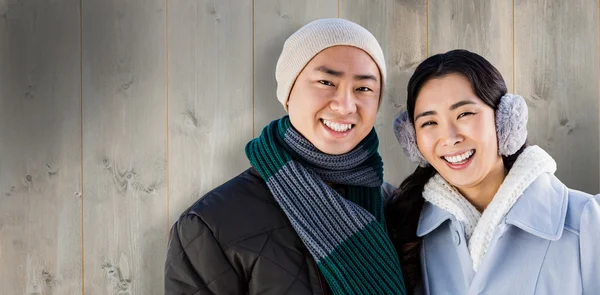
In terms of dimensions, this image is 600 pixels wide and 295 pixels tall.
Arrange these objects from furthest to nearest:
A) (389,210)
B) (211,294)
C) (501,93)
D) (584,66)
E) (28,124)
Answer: (584,66)
(28,124)
(389,210)
(501,93)
(211,294)

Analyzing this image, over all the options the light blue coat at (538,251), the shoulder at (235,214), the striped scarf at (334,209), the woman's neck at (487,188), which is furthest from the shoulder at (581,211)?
the shoulder at (235,214)

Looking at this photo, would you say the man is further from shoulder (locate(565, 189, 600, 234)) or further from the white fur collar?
shoulder (locate(565, 189, 600, 234))

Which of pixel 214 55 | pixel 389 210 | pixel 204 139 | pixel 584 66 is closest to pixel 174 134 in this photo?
pixel 204 139

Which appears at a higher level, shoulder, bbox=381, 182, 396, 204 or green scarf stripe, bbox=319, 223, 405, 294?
shoulder, bbox=381, 182, 396, 204

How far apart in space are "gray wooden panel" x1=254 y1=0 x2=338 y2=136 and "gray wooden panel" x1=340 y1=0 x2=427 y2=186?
6.3 inches

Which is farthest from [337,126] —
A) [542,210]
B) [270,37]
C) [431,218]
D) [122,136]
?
[122,136]

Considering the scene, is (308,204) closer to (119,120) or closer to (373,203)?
(373,203)

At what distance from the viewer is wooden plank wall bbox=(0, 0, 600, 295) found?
2.28 m

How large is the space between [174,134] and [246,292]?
39.0 inches

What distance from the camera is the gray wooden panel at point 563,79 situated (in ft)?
8.02

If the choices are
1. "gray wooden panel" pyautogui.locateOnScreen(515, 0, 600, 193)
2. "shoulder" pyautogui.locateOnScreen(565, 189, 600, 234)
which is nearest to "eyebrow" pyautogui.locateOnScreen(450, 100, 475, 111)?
"shoulder" pyautogui.locateOnScreen(565, 189, 600, 234)

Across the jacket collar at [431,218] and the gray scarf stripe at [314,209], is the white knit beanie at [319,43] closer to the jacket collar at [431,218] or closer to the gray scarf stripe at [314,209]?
the gray scarf stripe at [314,209]

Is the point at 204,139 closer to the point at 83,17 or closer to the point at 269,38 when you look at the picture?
the point at 269,38

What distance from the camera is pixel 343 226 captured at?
1.50 meters
